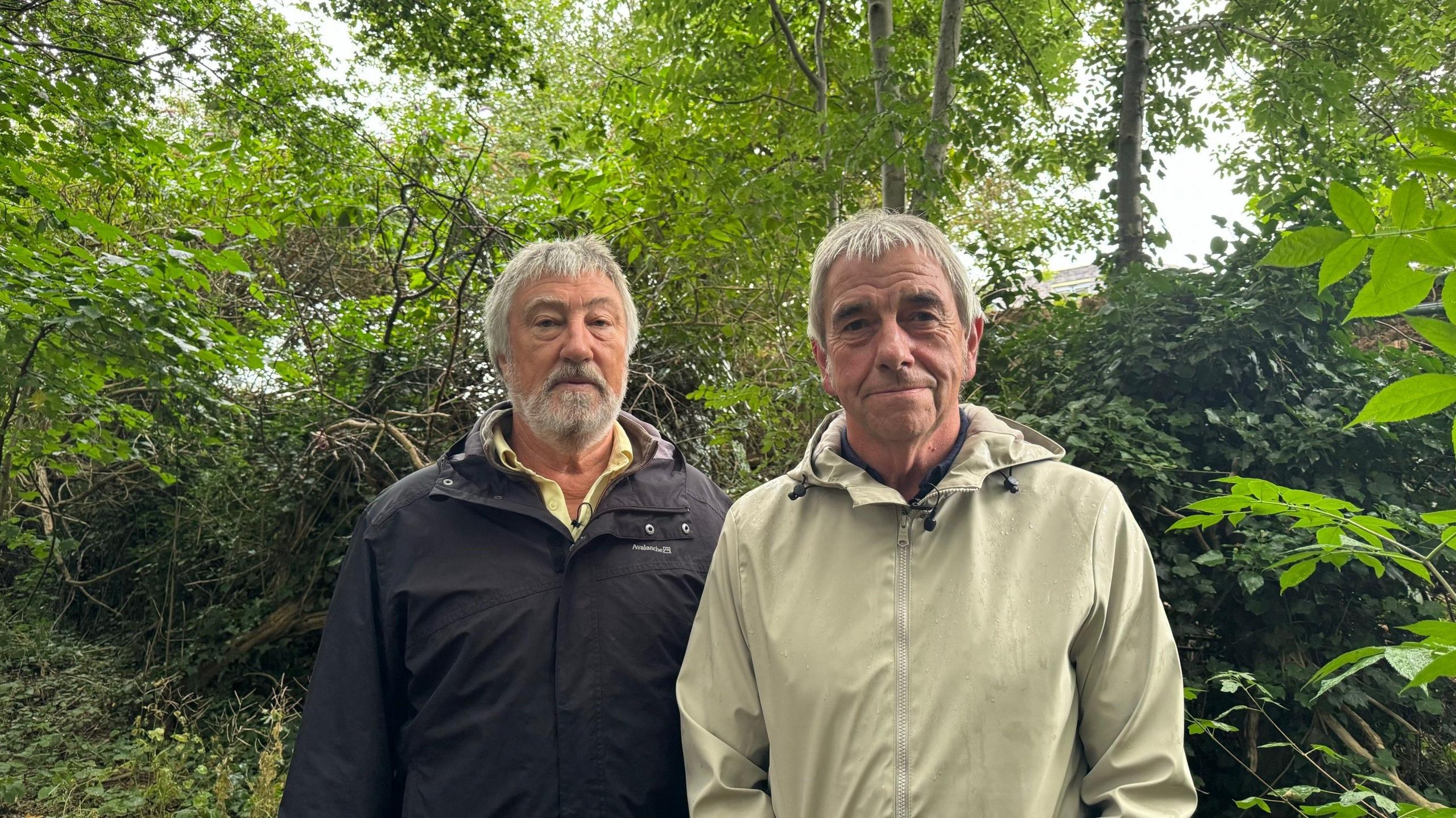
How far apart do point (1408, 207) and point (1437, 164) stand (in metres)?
0.06

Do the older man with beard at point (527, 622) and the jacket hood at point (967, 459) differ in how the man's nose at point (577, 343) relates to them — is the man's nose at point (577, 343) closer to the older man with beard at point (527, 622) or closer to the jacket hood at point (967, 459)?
the older man with beard at point (527, 622)

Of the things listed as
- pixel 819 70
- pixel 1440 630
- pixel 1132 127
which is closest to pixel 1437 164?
pixel 1440 630

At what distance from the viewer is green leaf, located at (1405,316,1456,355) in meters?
1.16

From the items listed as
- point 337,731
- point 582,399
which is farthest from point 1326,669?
point 337,731

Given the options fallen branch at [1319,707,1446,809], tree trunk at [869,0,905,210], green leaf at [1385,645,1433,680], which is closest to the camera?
green leaf at [1385,645,1433,680]

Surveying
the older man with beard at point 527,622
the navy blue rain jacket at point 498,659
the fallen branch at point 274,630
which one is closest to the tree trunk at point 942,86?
the older man with beard at point 527,622

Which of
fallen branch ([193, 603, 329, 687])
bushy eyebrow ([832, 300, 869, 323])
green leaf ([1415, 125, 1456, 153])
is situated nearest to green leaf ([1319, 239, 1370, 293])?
green leaf ([1415, 125, 1456, 153])

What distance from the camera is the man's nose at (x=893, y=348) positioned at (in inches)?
70.0

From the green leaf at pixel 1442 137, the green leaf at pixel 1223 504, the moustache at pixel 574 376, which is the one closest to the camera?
the green leaf at pixel 1442 137

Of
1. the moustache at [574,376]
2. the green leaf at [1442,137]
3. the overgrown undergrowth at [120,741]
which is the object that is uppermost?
the green leaf at [1442,137]

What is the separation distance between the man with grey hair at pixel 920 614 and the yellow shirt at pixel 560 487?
0.46 metres

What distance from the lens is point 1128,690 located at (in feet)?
5.09

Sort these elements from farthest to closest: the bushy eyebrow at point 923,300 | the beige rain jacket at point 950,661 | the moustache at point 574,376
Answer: the moustache at point 574,376 < the bushy eyebrow at point 923,300 < the beige rain jacket at point 950,661

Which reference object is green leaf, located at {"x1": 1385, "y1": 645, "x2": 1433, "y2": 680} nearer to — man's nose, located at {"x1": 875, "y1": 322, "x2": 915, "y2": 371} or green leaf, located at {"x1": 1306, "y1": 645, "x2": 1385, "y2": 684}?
green leaf, located at {"x1": 1306, "y1": 645, "x2": 1385, "y2": 684}
